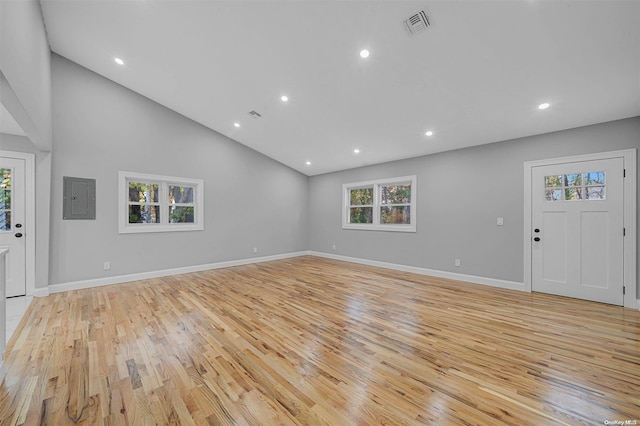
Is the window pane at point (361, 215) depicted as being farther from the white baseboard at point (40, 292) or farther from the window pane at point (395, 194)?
the white baseboard at point (40, 292)

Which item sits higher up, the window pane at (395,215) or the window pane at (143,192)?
the window pane at (143,192)

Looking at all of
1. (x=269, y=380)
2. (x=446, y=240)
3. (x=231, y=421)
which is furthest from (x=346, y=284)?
(x=231, y=421)

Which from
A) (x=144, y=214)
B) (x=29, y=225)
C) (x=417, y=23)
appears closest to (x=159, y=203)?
(x=144, y=214)

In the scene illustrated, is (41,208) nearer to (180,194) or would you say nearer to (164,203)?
(164,203)

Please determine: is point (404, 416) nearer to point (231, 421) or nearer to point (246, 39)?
point (231, 421)

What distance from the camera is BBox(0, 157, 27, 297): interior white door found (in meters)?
3.56

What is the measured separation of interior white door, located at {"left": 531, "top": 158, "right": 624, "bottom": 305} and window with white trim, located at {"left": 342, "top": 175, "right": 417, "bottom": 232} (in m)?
2.08

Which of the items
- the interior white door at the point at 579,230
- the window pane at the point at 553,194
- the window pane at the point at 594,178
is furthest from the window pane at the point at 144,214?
the window pane at the point at 594,178

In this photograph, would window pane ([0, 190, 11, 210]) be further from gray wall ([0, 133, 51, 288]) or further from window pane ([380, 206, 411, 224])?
window pane ([380, 206, 411, 224])

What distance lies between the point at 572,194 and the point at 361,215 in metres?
3.94

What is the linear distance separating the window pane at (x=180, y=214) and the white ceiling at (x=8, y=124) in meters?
2.32

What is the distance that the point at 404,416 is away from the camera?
4.76ft

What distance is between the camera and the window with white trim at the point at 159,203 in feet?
14.9

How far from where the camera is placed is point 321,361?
2.03 meters
